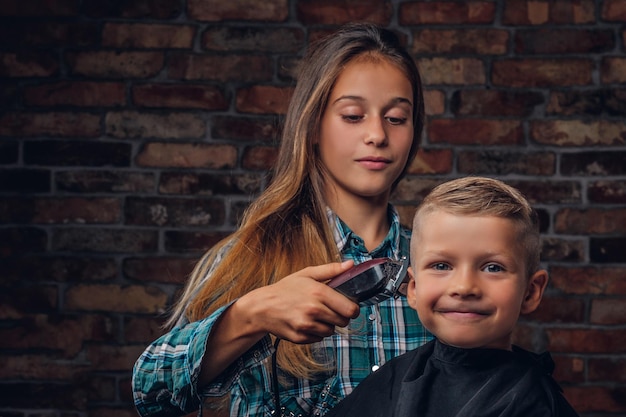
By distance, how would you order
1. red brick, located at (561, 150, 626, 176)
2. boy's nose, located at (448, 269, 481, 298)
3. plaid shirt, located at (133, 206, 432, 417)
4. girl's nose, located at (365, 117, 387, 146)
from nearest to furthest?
boy's nose, located at (448, 269, 481, 298), plaid shirt, located at (133, 206, 432, 417), girl's nose, located at (365, 117, 387, 146), red brick, located at (561, 150, 626, 176)

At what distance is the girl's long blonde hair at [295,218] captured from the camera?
1.41 metres

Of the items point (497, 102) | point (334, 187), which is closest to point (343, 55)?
point (334, 187)

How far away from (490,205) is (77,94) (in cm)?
140

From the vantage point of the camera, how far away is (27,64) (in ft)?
7.35

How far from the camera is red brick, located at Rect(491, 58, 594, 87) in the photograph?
2.18m

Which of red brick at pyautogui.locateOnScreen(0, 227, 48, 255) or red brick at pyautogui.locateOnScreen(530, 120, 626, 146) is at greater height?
red brick at pyautogui.locateOnScreen(530, 120, 626, 146)

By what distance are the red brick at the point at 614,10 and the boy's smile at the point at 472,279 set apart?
49.4 inches

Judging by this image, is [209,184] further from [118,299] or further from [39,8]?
[39,8]

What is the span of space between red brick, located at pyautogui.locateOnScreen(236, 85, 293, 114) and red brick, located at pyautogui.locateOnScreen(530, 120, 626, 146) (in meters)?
0.63

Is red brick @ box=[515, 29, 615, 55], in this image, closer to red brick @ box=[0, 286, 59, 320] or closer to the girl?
the girl

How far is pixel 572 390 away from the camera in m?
2.21

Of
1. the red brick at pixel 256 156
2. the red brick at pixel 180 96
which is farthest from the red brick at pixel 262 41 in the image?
the red brick at pixel 256 156

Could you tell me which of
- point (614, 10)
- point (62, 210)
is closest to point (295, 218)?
point (62, 210)

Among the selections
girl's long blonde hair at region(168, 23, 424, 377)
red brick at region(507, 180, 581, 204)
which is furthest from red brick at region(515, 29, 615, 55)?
girl's long blonde hair at region(168, 23, 424, 377)
